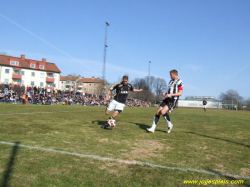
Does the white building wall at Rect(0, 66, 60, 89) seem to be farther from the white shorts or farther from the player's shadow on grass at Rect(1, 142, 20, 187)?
the player's shadow on grass at Rect(1, 142, 20, 187)

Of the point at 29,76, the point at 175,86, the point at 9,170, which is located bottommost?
the point at 9,170

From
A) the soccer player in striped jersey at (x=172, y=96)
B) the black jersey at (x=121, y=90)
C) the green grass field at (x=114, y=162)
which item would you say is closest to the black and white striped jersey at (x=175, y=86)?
the soccer player in striped jersey at (x=172, y=96)

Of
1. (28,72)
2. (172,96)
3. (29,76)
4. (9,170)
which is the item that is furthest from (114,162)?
(29,76)

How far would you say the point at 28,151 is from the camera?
4.41 metres

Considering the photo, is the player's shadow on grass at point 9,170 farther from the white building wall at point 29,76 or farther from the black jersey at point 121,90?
the white building wall at point 29,76

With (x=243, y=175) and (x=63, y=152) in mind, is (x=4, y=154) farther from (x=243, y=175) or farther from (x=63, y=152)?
(x=243, y=175)

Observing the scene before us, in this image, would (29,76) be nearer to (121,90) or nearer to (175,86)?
(121,90)

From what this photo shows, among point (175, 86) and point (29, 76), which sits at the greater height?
point (29, 76)

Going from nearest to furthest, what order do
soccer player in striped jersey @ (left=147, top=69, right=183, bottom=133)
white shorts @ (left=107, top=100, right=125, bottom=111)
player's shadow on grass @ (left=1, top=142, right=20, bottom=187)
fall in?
player's shadow on grass @ (left=1, top=142, right=20, bottom=187)
soccer player in striped jersey @ (left=147, top=69, right=183, bottom=133)
white shorts @ (left=107, top=100, right=125, bottom=111)

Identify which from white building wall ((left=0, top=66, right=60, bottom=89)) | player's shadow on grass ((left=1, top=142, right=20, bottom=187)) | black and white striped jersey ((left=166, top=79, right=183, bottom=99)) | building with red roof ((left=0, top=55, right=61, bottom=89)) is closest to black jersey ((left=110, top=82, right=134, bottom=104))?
black and white striped jersey ((left=166, top=79, right=183, bottom=99))

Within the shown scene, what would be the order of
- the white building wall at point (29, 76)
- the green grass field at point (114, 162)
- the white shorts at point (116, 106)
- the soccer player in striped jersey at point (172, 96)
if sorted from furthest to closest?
the white building wall at point (29, 76), the white shorts at point (116, 106), the soccer player in striped jersey at point (172, 96), the green grass field at point (114, 162)

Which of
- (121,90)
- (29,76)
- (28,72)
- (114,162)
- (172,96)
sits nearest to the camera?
(114,162)

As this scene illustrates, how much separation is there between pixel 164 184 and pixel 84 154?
1.92 meters

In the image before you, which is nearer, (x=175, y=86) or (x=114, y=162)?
(x=114, y=162)
